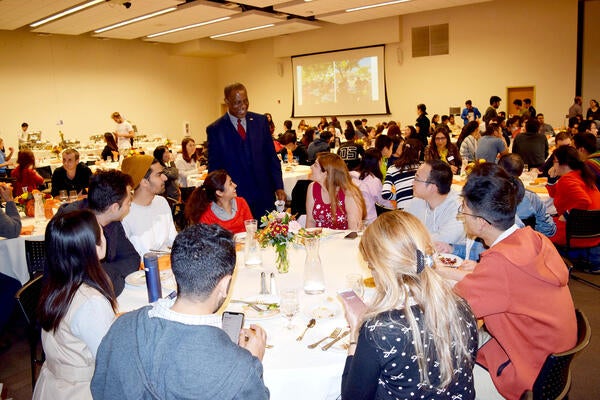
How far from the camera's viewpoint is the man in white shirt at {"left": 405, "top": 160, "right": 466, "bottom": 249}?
323cm

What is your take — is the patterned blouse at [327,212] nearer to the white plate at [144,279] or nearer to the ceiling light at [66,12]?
the white plate at [144,279]

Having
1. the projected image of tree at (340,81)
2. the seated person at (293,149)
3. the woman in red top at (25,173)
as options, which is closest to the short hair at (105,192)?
the woman in red top at (25,173)

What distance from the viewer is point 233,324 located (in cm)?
178

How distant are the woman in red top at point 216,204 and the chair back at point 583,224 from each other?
9.25ft

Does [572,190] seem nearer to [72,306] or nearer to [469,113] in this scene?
[72,306]

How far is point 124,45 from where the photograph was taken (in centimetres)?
1780

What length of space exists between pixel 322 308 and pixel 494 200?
0.87m

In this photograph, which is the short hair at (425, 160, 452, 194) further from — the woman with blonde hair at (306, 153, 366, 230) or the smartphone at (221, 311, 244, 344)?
Result: the smartphone at (221, 311, 244, 344)

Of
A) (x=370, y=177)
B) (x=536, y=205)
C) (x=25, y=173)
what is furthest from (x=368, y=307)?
(x=25, y=173)

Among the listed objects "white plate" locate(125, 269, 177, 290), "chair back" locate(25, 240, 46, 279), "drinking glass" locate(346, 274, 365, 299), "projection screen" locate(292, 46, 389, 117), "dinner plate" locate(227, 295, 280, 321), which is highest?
"projection screen" locate(292, 46, 389, 117)

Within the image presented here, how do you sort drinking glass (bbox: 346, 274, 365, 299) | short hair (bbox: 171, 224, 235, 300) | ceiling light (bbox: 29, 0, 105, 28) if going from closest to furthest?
short hair (bbox: 171, 224, 235, 300) → drinking glass (bbox: 346, 274, 365, 299) → ceiling light (bbox: 29, 0, 105, 28)

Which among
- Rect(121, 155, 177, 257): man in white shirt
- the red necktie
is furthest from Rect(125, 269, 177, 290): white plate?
the red necktie

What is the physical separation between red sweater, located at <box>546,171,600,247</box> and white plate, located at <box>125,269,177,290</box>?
361 centimetres

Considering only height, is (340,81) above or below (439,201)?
above
